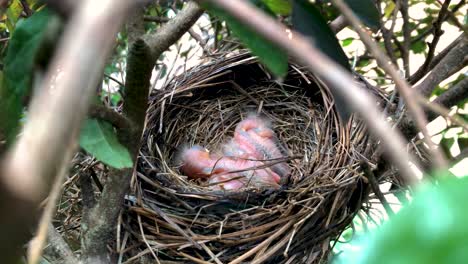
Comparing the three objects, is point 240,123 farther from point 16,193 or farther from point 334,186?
point 16,193

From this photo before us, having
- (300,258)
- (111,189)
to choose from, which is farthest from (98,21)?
(300,258)

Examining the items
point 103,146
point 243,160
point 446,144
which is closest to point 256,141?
point 243,160

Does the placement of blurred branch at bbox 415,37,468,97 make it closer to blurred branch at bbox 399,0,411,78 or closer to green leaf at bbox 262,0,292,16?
blurred branch at bbox 399,0,411,78

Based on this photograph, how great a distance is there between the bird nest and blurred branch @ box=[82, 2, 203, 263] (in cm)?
13

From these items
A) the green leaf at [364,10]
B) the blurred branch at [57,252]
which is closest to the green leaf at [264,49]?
the green leaf at [364,10]

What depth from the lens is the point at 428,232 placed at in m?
0.19

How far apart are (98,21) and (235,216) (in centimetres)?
106

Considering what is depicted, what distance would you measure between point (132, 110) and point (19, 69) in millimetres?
268

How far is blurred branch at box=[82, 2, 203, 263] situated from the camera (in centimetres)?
77

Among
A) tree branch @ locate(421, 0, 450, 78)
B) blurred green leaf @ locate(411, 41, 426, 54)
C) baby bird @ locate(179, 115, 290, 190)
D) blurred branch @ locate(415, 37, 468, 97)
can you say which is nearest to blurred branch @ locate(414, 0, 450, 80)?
tree branch @ locate(421, 0, 450, 78)

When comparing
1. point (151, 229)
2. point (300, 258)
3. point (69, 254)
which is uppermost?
point (69, 254)

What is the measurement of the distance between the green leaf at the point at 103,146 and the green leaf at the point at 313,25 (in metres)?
0.25

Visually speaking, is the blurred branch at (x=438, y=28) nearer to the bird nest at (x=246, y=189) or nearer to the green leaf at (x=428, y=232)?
the bird nest at (x=246, y=189)

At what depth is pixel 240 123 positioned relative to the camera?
5.67 ft
